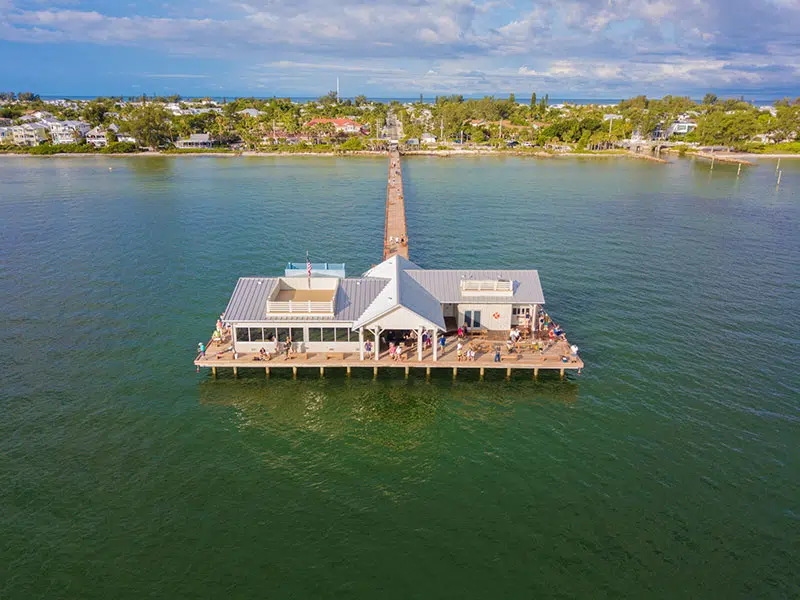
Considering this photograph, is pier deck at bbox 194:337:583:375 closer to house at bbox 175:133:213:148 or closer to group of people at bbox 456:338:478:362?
group of people at bbox 456:338:478:362

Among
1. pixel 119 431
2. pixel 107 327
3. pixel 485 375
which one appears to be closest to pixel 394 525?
pixel 485 375

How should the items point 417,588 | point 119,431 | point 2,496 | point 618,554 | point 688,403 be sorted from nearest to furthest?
point 417,588, point 618,554, point 2,496, point 119,431, point 688,403

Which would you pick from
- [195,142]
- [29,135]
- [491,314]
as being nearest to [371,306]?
[491,314]

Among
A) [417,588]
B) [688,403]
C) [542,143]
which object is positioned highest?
[542,143]

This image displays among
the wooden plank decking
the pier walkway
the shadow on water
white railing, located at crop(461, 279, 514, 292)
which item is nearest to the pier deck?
the wooden plank decking

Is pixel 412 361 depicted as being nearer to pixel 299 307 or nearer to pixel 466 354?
pixel 466 354

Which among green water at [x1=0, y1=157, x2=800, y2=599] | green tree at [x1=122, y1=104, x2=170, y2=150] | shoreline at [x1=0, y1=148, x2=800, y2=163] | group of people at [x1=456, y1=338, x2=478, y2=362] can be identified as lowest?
green water at [x1=0, y1=157, x2=800, y2=599]

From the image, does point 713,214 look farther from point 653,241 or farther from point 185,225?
point 185,225
